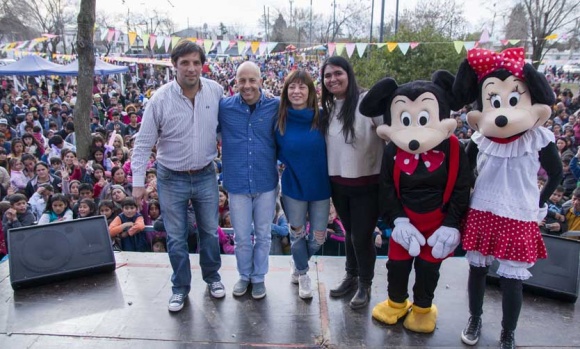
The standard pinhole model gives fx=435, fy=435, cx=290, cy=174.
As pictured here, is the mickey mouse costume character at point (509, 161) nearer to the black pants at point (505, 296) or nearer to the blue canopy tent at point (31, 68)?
the black pants at point (505, 296)

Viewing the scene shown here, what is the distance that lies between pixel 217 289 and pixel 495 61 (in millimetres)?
2650

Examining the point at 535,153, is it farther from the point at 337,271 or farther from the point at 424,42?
the point at 424,42

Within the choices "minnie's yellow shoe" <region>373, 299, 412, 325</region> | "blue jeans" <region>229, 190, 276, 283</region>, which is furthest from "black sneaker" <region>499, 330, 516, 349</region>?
"blue jeans" <region>229, 190, 276, 283</region>

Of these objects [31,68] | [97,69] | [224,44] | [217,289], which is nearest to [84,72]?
[217,289]

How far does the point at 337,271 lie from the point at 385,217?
1183 millimetres

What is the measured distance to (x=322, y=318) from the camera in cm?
331

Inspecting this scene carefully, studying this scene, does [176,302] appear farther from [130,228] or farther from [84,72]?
[84,72]

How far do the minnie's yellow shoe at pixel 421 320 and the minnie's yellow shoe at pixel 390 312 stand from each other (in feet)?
0.29

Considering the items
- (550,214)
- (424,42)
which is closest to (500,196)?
(550,214)

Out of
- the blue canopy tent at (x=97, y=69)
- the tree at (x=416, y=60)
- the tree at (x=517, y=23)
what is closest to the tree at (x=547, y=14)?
the tree at (x=517, y=23)

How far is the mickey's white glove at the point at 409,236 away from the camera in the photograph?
114 inches

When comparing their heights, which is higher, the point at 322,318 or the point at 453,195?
the point at 453,195

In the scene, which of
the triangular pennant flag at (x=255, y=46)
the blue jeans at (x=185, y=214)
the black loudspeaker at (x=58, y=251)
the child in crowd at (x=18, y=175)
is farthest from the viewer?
the triangular pennant flag at (x=255, y=46)

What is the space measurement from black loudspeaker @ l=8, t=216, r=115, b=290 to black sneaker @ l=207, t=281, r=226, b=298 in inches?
40.4
